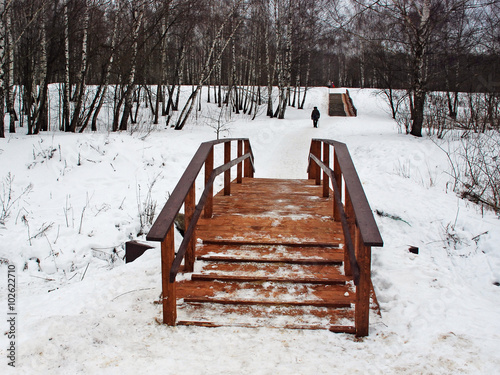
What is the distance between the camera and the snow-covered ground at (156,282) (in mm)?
2346

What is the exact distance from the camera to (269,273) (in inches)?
132

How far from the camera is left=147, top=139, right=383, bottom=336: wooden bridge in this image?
2.70 meters

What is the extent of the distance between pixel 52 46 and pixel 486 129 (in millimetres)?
15329

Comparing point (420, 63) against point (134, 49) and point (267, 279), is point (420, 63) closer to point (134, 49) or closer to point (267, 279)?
point (134, 49)

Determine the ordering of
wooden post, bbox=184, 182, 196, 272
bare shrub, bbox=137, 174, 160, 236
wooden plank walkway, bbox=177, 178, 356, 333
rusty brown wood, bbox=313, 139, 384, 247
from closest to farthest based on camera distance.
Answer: rusty brown wood, bbox=313, 139, 384, 247
wooden plank walkway, bbox=177, 178, 356, 333
wooden post, bbox=184, 182, 196, 272
bare shrub, bbox=137, 174, 160, 236

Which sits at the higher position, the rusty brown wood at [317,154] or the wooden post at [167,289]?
the rusty brown wood at [317,154]

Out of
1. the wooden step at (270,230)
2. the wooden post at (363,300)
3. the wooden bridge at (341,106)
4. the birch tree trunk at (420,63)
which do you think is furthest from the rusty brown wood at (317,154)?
the wooden bridge at (341,106)

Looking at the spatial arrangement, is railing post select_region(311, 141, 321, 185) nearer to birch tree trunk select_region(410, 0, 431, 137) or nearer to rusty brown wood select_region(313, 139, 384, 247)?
rusty brown wood select_region(313, 139, 384, 247)

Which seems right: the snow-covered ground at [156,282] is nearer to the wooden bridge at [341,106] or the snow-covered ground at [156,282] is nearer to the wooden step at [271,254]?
the wooden step at [271,254]

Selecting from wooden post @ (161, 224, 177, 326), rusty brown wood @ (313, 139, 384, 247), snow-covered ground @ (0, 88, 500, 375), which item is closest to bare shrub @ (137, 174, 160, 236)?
snow-covered ground @ (0, 88, 500, 375)

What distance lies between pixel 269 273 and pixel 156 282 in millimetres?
991

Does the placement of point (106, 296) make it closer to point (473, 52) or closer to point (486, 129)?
point (486, 129)

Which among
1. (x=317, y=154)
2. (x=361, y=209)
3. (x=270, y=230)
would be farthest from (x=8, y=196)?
(x=361, y=209)

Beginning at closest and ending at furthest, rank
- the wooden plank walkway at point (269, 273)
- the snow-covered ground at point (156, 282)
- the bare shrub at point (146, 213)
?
the snow-covered ground at point (156, 282) < the wooden plank walkway at point (269, 273) < the bare shrub at point (146, 213)
